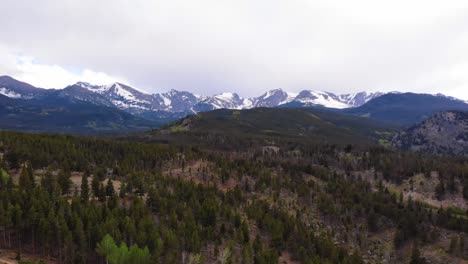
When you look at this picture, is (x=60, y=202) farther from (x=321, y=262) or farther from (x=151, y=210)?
(x=321, y=262)

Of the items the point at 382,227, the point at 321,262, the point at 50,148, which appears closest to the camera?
the point at 321,262

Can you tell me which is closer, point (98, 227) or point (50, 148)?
point (98, 227)

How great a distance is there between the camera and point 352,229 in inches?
5571

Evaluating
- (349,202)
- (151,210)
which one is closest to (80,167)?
(151,210)

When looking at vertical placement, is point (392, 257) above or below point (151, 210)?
below

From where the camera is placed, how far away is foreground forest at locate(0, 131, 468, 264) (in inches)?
3211

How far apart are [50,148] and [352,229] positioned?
13328 cm

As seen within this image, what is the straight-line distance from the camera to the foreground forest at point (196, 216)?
8156 centimetres

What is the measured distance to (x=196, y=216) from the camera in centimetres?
11300

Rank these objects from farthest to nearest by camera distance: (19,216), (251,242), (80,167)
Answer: (80,167) → (251,242) → (19,216)

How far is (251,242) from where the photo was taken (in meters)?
108

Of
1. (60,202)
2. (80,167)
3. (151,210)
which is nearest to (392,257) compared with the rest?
(151,210)

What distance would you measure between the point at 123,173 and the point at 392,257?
105547 millimetres

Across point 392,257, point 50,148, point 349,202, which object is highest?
point 50,148
